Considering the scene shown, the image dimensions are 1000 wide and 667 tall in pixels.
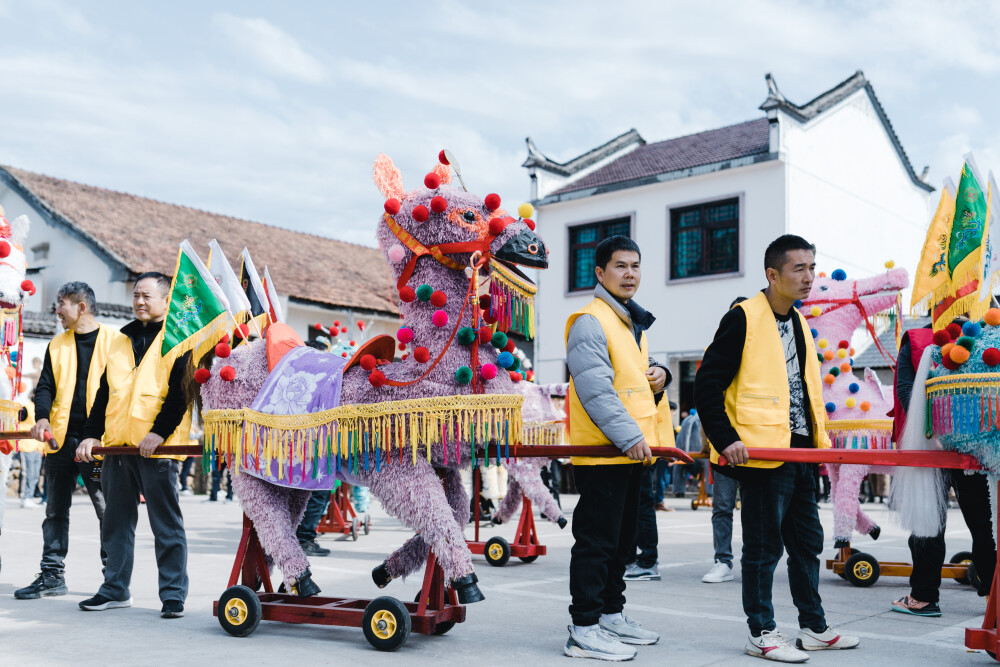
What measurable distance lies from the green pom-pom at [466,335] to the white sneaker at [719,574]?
309 centimetres

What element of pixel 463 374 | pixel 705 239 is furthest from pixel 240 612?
pixel 705 239

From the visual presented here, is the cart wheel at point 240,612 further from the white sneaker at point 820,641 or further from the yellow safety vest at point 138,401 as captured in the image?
the white sneaker at point 820,641

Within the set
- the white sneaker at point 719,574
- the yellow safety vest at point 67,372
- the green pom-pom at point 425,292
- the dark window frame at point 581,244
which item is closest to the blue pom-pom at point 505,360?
the green pom-pom at point 425,292

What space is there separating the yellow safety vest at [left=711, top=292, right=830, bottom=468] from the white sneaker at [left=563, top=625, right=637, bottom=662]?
91 centimetres

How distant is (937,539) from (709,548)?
380cm

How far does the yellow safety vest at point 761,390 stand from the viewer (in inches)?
157

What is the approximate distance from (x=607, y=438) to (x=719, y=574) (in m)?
2.93

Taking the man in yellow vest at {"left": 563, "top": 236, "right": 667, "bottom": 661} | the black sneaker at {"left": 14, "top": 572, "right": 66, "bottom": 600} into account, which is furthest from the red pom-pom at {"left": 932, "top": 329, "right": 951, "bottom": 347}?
the black sneaker at {"left": 14, "top": 572, "right": 66, "bottom": 600}

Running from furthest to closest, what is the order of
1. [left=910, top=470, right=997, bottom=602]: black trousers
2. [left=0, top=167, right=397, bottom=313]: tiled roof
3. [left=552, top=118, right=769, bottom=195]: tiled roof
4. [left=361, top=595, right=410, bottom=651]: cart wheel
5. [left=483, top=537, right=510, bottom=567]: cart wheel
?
[left=0, top=167, right=397, bottom=313]: tiled roof < [left=552, top=118, right=769, bottom=195]: tiled roof < [left=483, top=537, right=510, bottom=567]: cart wheel < [left=910, top=470, right=997, bottom=602]: black trousers < [left=361, top=595, right=410, bottom=651]: cart wheel

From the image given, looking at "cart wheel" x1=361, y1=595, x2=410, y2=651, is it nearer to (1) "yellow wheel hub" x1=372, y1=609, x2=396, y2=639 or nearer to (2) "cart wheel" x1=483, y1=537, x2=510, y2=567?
(1) "yellow wheel hub" x1=372, y1=609, x2=396, y2=639

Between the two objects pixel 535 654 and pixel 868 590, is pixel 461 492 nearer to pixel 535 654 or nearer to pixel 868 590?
pixel 535 654

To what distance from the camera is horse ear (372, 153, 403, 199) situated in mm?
4570

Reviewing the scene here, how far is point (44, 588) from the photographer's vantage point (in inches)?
218

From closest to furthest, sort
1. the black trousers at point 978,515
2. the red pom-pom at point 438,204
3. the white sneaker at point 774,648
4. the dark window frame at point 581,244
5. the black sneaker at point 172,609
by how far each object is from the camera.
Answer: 1. the white sneaker at point 774,648
2. the red pom-pom at point 438,204
3. the black trousers at point 978,515
4. the black sneaker at point 172,609
5. the dark window frame at point 581,244
